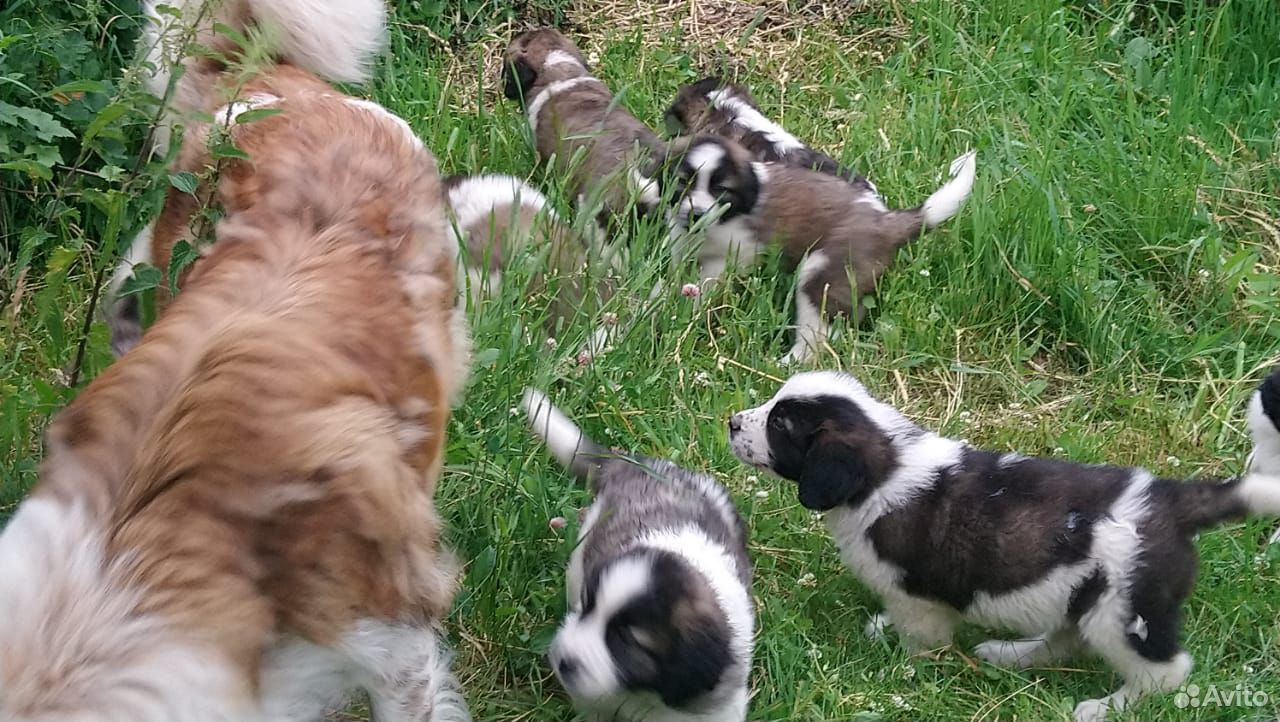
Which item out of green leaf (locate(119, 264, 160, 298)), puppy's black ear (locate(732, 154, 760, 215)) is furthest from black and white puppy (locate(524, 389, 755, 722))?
puppy's black ear (locate(732, 154, 760, 215))

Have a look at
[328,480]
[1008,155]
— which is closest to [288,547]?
[328,480]

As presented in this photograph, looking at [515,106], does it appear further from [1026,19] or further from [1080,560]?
[1080,560]

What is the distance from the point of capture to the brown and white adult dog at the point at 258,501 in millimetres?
1997

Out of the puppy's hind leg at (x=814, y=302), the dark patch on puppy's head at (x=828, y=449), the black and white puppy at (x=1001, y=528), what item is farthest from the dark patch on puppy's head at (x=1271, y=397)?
the puppy's hind leg at (x=814, y=302)

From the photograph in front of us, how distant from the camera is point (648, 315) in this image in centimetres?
399

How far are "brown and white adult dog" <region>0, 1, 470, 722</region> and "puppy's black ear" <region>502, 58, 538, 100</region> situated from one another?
250 cm

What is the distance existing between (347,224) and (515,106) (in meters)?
2.71

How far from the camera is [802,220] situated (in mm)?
4727

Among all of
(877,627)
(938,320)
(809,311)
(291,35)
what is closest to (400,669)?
(877,627)

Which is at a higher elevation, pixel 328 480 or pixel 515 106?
pixel 328 480

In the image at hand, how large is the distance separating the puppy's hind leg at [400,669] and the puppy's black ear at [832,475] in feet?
3.51

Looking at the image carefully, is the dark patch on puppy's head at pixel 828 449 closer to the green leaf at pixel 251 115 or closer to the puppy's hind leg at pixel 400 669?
the puppy's hind leg at pixel 400 669

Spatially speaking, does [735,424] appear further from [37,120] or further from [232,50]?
[37,120]

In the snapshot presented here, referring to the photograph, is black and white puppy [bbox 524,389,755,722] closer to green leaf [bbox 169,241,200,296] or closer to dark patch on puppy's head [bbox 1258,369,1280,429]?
green leaf [bbox 169,241,200,296]
